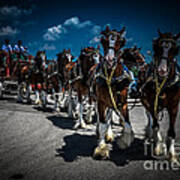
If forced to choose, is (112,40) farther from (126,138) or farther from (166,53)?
(126,138)

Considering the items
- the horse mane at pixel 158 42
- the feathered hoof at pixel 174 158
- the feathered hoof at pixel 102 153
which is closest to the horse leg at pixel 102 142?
the feathered hoof at pixel 102 153

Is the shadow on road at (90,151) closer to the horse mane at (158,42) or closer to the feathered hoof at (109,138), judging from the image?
the feathered hoof at (109,138)

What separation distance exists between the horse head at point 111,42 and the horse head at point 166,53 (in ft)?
2.81

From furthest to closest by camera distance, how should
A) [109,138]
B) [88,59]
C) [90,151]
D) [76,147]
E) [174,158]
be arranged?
[88,59] < [109,138] < [76,147] < [90,151] < [174,158]

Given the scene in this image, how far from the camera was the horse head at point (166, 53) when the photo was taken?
3.68 meters

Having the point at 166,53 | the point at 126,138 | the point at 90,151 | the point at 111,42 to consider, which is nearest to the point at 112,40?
the point at 111,42

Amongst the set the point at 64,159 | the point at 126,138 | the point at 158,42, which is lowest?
the point at 64,159

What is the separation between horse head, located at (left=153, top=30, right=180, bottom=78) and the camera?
3680mm

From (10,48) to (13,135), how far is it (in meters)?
10.4

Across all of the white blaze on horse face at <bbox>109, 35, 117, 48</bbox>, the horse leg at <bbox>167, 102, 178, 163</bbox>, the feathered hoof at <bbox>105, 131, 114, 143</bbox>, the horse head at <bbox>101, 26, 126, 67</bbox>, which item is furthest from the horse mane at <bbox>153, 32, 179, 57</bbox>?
the feathered hoof at <bbox>105, 131, 114, 143</bbox>

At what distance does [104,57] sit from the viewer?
12.3ft

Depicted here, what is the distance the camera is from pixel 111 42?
3.62 meters

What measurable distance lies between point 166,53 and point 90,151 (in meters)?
2.98

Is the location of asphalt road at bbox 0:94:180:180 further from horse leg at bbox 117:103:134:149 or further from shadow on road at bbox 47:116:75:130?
shadow on road at bbox 47:116:75:130
